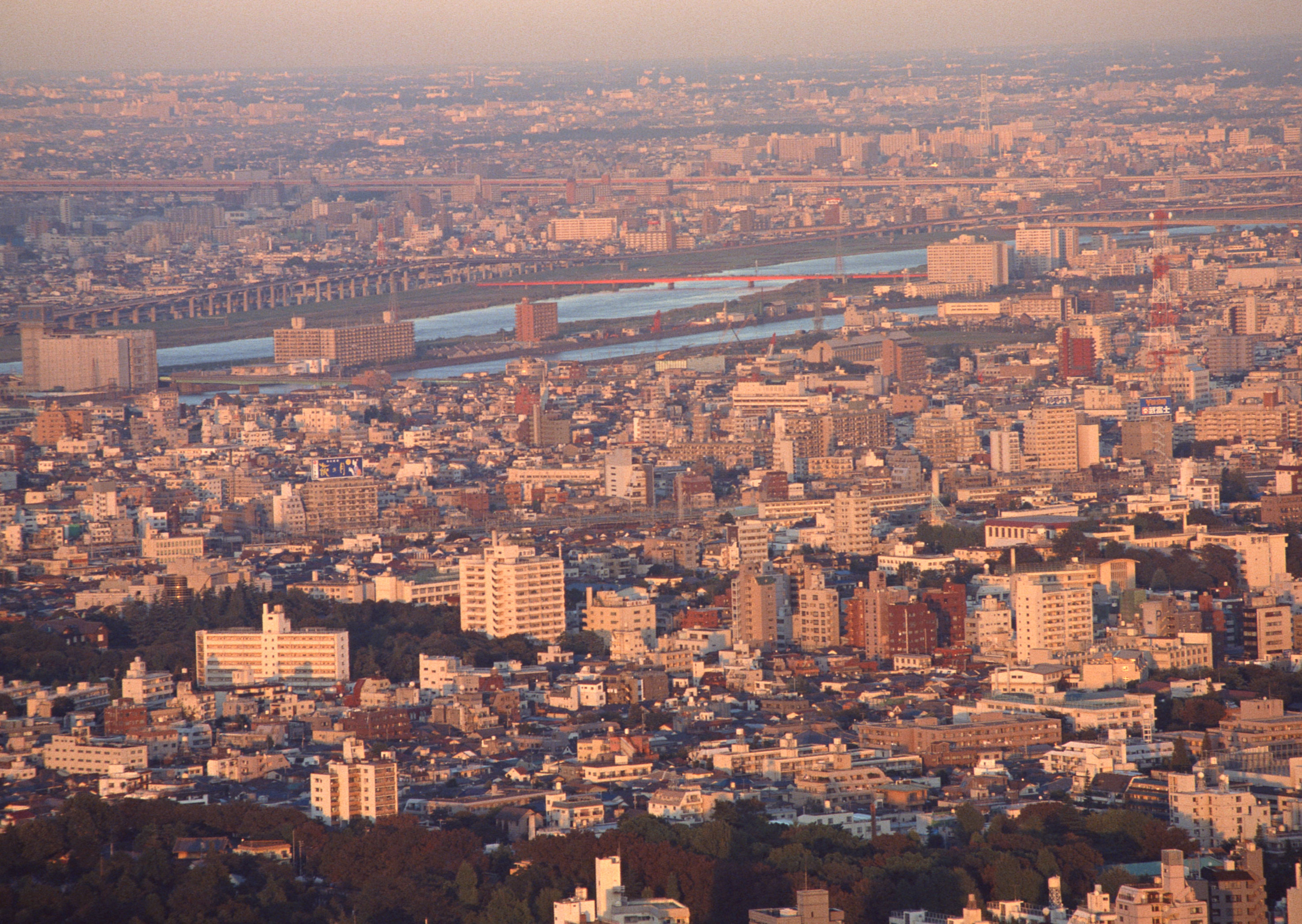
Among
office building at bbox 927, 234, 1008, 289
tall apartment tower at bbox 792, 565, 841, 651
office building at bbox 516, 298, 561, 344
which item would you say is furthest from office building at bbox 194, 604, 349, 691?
office building at bbox 927, 234, 1008, 289

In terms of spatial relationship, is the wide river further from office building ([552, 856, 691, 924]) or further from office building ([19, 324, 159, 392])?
office building ([552, 856, 691, 924])

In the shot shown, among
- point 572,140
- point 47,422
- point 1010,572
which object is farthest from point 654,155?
point 1010,572

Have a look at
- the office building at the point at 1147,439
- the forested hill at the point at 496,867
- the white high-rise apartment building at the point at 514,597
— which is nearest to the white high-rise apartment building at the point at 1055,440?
the office building at the point at 1147,439

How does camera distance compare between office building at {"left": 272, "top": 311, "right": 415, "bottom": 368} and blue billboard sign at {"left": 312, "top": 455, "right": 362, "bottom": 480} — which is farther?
office building at {"left": 272, "top": 311, "right": 415, "bottom": 368}

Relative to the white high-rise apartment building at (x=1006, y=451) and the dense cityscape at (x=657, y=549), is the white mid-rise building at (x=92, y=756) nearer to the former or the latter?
the dense cityscape at (x=657, y=549)

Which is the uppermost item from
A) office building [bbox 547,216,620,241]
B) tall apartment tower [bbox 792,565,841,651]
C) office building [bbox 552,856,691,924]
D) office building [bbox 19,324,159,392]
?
office building [bbox 547,216,620,241]

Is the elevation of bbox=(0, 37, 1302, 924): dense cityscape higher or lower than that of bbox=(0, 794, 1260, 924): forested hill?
higher
